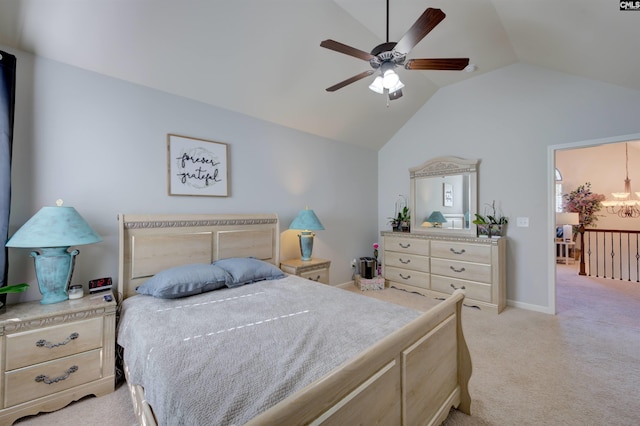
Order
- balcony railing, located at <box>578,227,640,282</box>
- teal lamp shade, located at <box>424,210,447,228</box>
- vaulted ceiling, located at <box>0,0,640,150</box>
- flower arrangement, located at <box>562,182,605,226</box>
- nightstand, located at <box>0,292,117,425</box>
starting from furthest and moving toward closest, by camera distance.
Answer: flower arrangement, located at <box>562,182,605,226</box>, balcony railing, located at <box>578,227,640,282</box>, teal lamp shade, located at <box>424,210,447,228</box>, vaulted ceiling, located at <box>0,0,640,150</box>, nightstand, located at <box>0,292,117,425</box>

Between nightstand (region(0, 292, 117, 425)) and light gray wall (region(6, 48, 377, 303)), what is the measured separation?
1.80 feet

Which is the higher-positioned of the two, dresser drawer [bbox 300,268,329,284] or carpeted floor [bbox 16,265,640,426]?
dresser drawer [bbox 300,268,329,284]

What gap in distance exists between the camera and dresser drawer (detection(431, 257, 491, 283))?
346 centimetres

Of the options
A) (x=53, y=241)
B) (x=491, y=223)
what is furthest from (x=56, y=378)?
(x=491, y=223)

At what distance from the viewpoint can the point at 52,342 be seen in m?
1.75

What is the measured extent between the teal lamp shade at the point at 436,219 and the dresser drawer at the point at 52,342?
4.20m

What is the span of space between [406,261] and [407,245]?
0.25 metres

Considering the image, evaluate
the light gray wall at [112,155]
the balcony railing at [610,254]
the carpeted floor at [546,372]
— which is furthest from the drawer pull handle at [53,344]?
the balcony railing at [610,254]

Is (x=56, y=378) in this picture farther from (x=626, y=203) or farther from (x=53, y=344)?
(x=626, y=203)

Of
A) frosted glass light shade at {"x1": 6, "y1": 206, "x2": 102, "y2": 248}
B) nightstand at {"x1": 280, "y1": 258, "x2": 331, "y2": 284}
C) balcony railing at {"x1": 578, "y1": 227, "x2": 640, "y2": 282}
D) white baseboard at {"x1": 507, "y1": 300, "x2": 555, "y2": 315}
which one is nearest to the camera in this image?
frosted glass light shade at {"x1": 6, "y1": 206, "x2": 102, "y2": 248}

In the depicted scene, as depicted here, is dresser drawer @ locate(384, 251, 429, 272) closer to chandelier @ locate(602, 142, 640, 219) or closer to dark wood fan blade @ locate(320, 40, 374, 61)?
dark wood fan blade @ locate(320, 40, 374, 61)

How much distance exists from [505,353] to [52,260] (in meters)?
3.74

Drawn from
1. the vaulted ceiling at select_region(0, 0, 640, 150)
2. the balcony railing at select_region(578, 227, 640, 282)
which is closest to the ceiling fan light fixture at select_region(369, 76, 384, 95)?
the vaulted ceiling at select_region(0, 0, 640, 150)

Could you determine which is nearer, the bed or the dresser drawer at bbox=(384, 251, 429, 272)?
the bed
